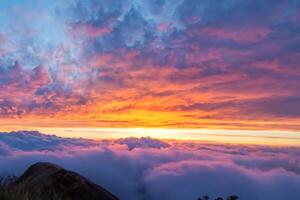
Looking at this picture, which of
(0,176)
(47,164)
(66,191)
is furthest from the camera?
(47,164)

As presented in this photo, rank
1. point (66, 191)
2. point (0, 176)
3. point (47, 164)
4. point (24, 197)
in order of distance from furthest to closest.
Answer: point (47, 164)
point (66, 191)
point (0, 176)
point (24, 197)

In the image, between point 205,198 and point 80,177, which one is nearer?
point 205,198

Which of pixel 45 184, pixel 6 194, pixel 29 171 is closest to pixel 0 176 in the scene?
pixel 6 194

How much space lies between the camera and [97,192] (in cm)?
1972

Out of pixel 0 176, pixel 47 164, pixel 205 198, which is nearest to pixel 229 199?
pixel 205 198

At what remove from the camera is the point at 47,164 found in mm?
22641

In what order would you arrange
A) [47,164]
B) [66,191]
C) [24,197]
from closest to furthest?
[24,197], [66,191], [47,164]

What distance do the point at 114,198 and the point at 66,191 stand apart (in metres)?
2.33

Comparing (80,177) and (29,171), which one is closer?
(80,177)

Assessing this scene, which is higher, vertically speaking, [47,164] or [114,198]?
[47,164]

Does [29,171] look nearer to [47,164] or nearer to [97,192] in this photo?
[47,164]

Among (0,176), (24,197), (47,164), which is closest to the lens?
(24,197)

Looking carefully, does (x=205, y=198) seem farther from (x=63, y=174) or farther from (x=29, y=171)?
(x=29, y=171)

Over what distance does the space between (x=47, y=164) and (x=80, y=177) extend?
9.98 feet
